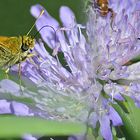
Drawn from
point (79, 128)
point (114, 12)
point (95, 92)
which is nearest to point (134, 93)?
point (95, 92)

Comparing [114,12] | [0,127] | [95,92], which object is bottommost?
[0,127]

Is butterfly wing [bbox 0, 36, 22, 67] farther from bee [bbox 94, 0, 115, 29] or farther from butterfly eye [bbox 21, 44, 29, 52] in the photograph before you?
bee [bbox 94, 0, 115, 29]

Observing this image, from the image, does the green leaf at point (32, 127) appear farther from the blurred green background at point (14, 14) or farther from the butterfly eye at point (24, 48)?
the butterfly eye at point (24, 48)

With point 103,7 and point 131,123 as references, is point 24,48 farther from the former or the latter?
point 131,123

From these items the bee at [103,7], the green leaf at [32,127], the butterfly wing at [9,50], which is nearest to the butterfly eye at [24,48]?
the butterfly wing at [9,50]

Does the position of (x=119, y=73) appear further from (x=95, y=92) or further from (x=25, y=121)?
(x=25, y=121)

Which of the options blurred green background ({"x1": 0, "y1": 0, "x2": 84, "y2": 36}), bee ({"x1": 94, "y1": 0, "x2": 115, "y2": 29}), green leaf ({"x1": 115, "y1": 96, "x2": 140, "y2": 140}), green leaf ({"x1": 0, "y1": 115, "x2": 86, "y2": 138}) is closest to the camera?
green leaf ({"x1": 0, "y1": 115, "x2": 86, "y2": 138})

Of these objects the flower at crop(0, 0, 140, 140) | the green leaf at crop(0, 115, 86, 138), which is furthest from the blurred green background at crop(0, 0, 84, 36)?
the green leaf at crop(0, 115, 86, 138)

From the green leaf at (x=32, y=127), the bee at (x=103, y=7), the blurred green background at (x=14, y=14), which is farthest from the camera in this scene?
the bee at (x=103, y=7)
